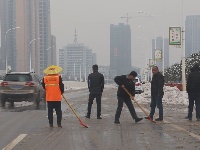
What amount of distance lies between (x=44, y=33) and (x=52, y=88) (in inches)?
4919

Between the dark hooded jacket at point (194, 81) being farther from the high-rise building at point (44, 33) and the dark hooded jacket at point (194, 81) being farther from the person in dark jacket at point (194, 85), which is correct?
the high-rise building at point (44, 33)

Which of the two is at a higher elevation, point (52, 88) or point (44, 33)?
point (44, 33)

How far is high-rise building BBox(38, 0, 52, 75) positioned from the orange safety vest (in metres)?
118

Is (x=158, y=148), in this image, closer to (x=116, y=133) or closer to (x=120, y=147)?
(x=120, y=147)

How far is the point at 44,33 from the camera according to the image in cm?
13662

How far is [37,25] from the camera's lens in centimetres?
12669

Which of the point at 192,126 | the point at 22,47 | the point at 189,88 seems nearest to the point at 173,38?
the point at 189,88

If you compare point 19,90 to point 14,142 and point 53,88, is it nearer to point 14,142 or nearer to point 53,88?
point 53,88

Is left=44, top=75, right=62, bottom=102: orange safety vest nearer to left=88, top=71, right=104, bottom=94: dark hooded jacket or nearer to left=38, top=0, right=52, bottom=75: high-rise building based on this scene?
left=88, top=71, right=104, bottom=94: dark hooded jacket

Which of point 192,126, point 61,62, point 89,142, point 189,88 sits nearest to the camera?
point 89,142

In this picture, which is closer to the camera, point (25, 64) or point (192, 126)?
point (192, 126)

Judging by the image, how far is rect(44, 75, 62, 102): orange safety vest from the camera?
42.9ft

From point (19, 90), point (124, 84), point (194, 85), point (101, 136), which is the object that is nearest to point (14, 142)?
point (101, 136)

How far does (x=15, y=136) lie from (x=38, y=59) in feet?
380
